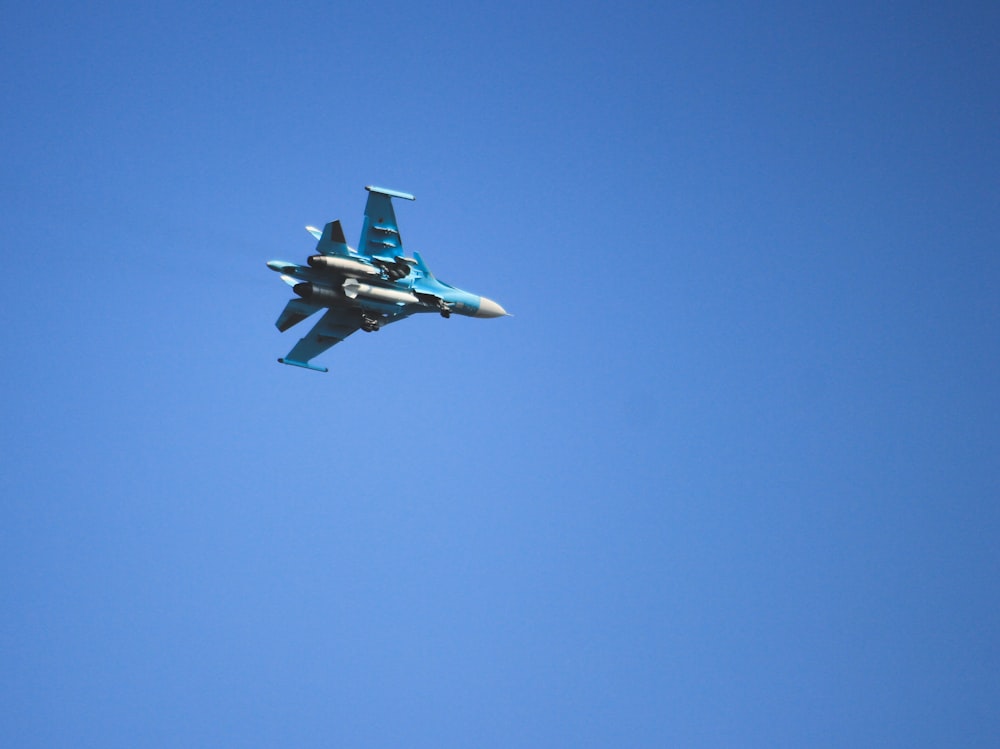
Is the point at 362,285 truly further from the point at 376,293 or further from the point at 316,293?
the point at 316,293

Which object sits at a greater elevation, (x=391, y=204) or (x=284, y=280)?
(x=391, y=204)

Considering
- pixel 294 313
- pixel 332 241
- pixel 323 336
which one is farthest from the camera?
pixel 323 336

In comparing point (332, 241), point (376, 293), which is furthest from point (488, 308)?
point (332, 241)

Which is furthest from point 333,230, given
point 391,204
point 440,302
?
point 440,302

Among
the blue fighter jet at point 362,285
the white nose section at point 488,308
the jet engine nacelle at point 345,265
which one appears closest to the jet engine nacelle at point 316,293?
the blue fighter jet at point 362,285

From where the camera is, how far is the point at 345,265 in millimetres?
59219

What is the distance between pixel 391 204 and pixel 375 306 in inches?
212

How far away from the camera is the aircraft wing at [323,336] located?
209ft

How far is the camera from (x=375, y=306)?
6156 cm

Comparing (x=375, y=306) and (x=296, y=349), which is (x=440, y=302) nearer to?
(x=375, y=306)

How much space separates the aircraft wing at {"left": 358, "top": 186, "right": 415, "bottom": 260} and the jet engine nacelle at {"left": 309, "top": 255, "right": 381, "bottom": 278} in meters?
0.81

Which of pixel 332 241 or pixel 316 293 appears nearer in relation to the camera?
pixel 332 241

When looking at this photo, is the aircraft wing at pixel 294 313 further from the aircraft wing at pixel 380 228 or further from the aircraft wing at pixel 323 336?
the aircraft wing at pixel 380 228

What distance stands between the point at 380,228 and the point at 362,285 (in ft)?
9.84
